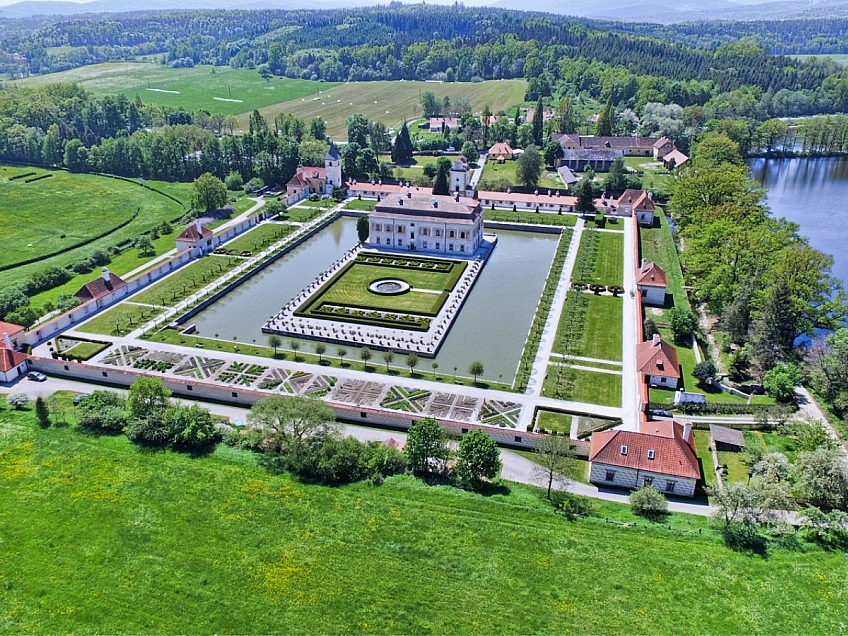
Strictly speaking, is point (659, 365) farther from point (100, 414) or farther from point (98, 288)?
point (98, 288)

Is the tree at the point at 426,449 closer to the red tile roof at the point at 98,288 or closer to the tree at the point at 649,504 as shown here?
the tree at the point at 649,504

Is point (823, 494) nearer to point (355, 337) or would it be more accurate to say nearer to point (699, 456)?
point (699, 456)

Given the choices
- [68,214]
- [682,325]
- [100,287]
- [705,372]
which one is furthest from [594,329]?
[68,214]

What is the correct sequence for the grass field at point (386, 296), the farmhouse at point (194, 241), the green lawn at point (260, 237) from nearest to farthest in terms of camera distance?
the grass field at point (386, 296), the farmhouse at point (194, 241), the green lawn at point (260, 237)

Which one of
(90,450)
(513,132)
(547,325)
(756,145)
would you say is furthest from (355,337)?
(756,145)

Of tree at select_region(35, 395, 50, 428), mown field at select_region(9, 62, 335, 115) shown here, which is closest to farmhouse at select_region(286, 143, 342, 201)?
tree at select_region(35, 395, 50, 428)

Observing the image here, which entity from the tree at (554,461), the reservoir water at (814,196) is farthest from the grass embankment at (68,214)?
the reservoir water at (814,196)
